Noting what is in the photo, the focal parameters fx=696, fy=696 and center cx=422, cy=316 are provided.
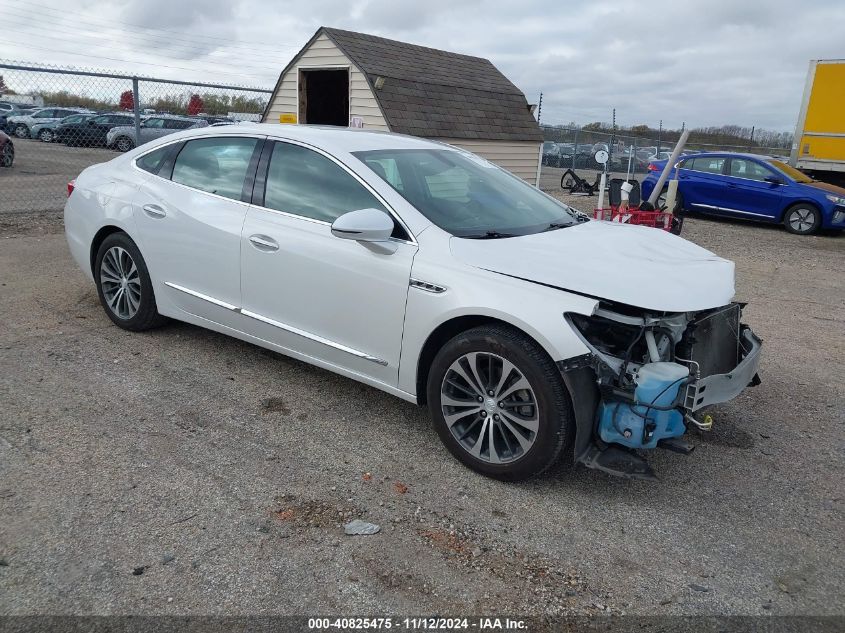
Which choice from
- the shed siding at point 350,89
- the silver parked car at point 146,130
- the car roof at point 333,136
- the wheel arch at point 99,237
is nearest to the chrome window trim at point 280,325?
the wheel arch at point 99,237

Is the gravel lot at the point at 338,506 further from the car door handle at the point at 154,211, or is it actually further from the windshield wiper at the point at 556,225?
the windshield wiper at the point at 556,225

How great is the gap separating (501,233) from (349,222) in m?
0.85

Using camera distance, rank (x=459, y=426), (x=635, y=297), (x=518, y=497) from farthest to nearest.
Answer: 1. (x=459, y=426)
2. (x=518, y=497)
3. (x=635, y=297)

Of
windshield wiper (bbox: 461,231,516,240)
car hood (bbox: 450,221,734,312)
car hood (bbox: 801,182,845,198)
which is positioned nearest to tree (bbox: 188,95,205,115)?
windshield wiper (bbox: 461,231,516,240)

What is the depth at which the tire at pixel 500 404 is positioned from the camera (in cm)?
313

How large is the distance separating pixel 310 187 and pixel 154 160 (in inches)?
62.0

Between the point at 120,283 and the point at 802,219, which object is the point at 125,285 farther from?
the point at 802,219

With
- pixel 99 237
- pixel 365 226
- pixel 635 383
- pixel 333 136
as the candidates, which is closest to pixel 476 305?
pixel 365 226

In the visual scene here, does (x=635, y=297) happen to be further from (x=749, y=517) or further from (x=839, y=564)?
(x=839, y=564)

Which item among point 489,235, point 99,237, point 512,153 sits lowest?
point 99,237

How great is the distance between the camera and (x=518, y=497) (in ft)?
10.8

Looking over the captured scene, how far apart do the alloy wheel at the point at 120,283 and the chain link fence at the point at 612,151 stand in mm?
17578

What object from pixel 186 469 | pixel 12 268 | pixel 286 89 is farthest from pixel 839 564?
pixel 286 89

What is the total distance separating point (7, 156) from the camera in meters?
17.4
